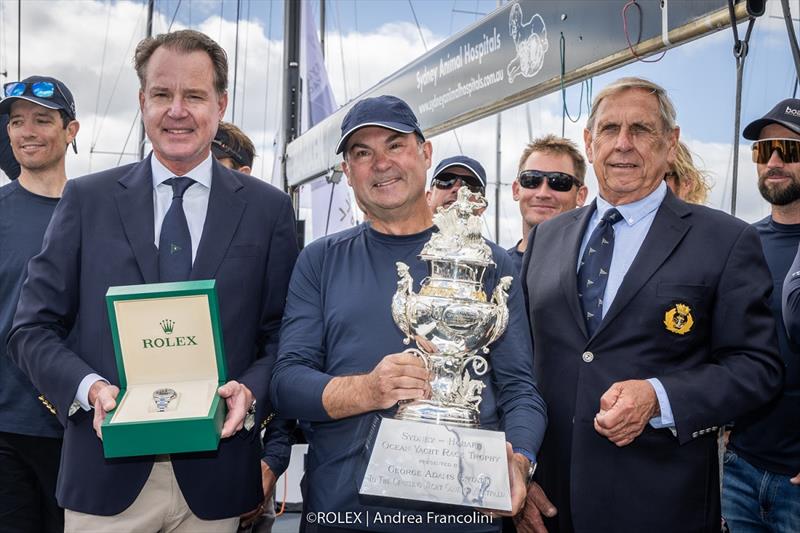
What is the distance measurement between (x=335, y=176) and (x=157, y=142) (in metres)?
3.98

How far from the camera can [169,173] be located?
2.15 meters

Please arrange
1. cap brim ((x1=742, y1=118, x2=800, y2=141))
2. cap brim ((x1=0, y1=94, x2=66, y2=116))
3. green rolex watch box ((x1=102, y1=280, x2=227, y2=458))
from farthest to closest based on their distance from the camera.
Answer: cap brim ((x1=0, y1=94, x2=66, y2=116)) → cap brim ((x1=742, y1=118, x2=800, y2=141)) → green rolex watch box ((x1=102, y1=280, x2=227, y2=458))

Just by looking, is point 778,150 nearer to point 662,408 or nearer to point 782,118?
point 782,118

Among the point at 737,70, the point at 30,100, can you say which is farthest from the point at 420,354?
the point at 30,100

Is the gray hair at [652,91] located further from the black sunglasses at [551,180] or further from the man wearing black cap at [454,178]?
the man wearing black cap at [454,178]

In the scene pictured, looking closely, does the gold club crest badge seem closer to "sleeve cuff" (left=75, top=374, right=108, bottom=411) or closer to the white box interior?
the white box interior

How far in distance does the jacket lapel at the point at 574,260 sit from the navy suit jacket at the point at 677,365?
1.5 inches

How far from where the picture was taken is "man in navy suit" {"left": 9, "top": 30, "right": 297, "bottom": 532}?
195cm

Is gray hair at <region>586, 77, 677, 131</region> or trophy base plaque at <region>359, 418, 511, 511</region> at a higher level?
gray hair at <region>586, 77, 677, 131</region>

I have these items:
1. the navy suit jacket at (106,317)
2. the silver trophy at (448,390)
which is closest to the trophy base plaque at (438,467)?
the silver trophy at (448,390)

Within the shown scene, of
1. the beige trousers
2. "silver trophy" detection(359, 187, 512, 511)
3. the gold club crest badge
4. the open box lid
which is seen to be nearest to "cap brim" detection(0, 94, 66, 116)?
the open box lid

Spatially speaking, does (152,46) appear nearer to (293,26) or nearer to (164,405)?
(164,405)

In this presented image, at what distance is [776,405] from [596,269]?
962 mm

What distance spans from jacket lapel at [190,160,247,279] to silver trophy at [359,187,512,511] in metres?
0.51
